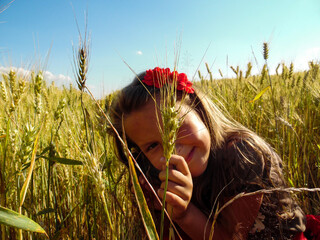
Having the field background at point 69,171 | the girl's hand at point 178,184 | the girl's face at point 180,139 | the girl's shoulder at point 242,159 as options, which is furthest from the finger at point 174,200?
the girl's shoulder at point 242,159

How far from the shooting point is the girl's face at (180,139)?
2.94 ft

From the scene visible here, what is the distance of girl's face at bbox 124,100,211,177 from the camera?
90cm

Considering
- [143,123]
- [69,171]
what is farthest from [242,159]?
[69,171]

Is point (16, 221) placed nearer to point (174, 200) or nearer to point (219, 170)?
point (174, 200)

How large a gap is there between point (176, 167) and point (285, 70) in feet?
6.47

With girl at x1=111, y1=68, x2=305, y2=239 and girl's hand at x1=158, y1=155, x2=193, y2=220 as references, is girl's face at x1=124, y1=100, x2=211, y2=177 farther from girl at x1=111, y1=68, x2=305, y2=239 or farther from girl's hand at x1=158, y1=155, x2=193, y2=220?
girl's hand at x1=158, y1=155, x2=193, y2=220

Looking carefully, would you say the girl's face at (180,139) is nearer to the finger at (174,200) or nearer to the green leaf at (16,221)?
the finger at (174,200)

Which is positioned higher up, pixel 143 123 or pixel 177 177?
pixel 143 123

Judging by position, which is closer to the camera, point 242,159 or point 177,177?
point 177,177

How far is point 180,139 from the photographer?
2.90ft

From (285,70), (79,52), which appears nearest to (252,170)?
(79,52)

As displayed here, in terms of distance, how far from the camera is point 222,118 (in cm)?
133

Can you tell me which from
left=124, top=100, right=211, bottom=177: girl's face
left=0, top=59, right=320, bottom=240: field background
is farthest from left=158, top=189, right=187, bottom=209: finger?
left=124, top=100, right=211, bottom=177: girl's face

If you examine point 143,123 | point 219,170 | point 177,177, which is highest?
point 143,123
